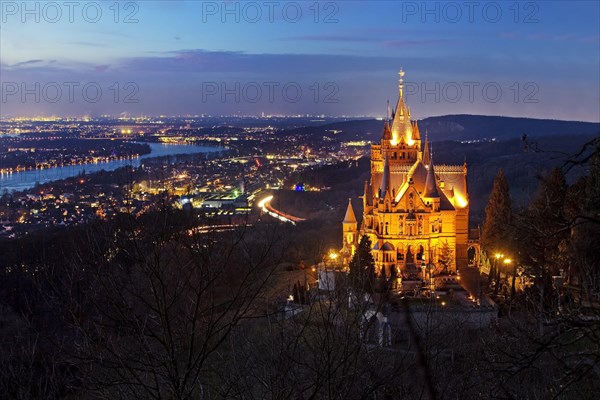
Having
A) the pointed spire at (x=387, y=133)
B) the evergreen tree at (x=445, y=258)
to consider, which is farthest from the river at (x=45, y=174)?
the evergreen tree at (x=445, y=258)

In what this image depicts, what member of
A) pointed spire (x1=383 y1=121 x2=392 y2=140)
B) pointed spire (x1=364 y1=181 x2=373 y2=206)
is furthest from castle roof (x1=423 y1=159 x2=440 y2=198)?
pointed spire (x1=383 y1=121 x2=392 y2=140)

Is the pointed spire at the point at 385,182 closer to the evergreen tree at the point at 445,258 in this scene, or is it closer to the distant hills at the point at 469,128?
the evergreen tree at the point at 445,258

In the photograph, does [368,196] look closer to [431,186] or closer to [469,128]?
[431,186]

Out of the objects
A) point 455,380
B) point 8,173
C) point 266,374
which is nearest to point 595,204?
point 266,374

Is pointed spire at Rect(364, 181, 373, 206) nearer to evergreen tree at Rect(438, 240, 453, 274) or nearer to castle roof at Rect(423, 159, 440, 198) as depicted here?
castle roof at Rect(423, 159, 440, 198)

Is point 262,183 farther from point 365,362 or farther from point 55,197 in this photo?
point 365,362

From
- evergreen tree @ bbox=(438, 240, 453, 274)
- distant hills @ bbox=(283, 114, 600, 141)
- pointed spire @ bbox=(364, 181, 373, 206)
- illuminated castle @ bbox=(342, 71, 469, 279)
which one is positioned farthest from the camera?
distant hills @ bbox=(283, 114, 600, 141)

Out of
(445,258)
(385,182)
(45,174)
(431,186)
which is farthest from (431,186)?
(45,174)
